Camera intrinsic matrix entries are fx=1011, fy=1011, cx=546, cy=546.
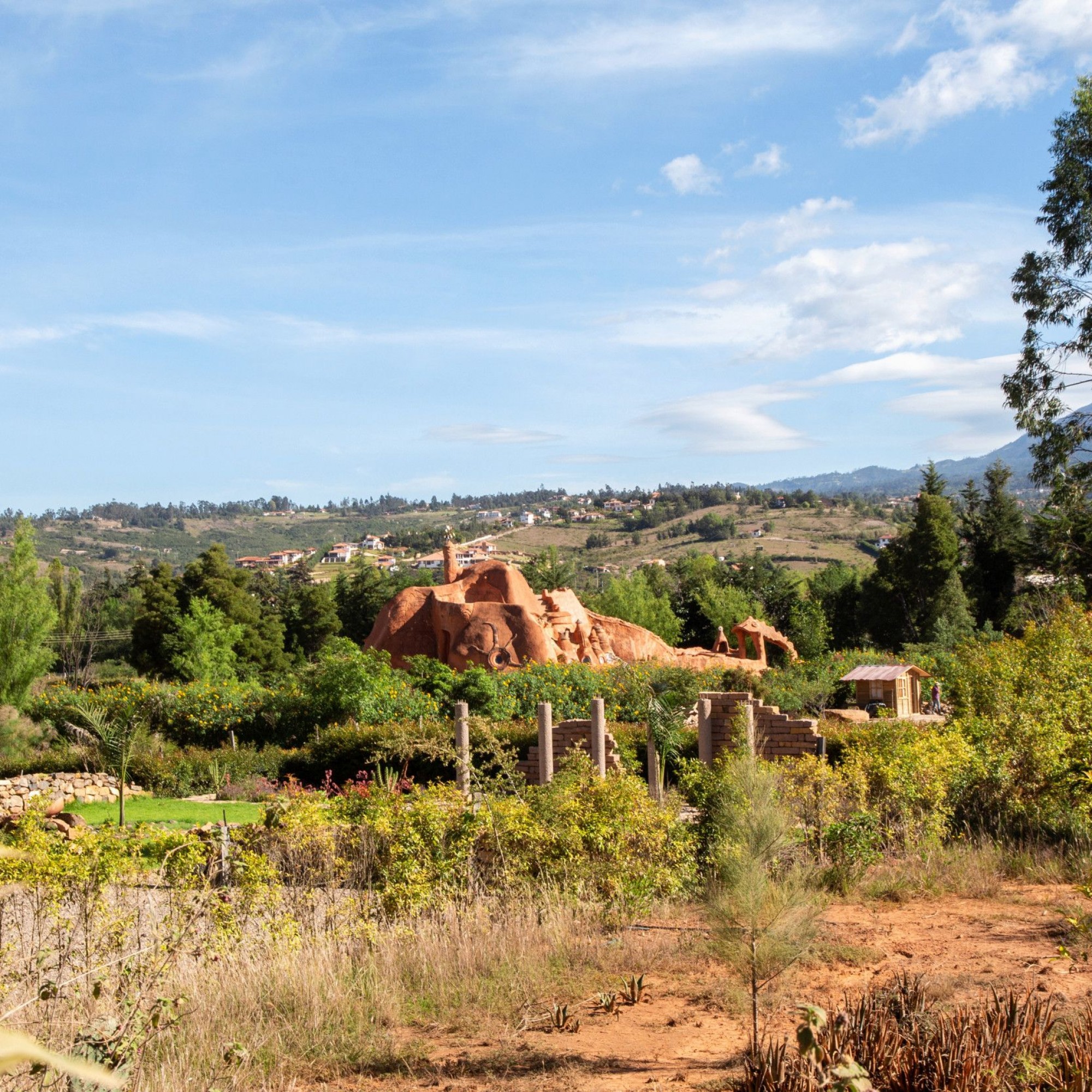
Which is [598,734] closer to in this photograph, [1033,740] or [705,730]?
[705,730]

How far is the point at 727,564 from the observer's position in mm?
53531

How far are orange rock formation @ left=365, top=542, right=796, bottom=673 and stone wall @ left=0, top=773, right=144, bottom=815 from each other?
7.14 meters

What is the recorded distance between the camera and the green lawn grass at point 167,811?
13.1 meters

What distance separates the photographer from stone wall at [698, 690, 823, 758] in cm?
1196

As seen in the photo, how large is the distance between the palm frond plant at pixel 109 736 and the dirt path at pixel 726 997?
29.7 ft

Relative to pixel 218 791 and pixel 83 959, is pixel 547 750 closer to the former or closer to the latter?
pixel 218 791

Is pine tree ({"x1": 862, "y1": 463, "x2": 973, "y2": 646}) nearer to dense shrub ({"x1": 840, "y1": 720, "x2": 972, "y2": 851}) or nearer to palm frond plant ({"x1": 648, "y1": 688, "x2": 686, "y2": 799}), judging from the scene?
palm frond plant ({"x1": 648, "y1": 688, "x2": 686, "y2": 799})

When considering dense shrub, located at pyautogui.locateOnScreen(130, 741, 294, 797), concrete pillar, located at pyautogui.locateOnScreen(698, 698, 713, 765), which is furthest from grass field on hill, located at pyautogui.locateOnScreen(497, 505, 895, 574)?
concrete pillar, located at pyautogui.locateOnScreen(698, 698, 713, 765)

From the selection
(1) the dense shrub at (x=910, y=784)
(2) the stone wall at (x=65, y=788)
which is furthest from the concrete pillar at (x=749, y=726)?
(2) the stone wall at (x=65, y=788)

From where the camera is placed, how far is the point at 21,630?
21094 mm

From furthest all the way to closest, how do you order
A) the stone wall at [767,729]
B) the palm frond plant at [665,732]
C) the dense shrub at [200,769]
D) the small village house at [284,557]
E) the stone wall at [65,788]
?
the small village house at [284,557], the dense shrub at [200,769], the stone wall at [65,788], the palm frond plant at [665,732], the stone wall at [767,729]

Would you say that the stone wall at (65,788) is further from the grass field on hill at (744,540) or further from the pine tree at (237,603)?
the grass field on hill at (744,540)

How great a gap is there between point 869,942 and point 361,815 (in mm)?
3488

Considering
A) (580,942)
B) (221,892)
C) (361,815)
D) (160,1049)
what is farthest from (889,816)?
(160,1049)
